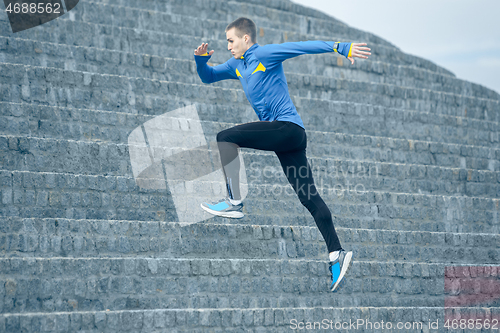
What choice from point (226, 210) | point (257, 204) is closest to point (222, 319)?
point (226, 210)

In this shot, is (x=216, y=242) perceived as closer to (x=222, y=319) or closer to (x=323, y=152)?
(x=222, y=319)

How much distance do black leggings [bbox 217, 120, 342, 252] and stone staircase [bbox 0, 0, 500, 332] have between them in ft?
2.98

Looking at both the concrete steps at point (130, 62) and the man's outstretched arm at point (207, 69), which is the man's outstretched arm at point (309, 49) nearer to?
the man's outstretched arm at point (207, 69)

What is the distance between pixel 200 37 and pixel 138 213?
15.2ft

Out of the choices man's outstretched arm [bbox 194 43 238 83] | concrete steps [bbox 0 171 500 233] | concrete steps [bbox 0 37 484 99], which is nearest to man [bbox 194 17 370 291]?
man's outstretched arm [bbox 194 43 238 83]

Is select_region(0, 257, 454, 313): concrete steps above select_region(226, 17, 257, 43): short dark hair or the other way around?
the other way around

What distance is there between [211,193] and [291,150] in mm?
1944

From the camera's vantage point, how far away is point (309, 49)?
4.41 meters

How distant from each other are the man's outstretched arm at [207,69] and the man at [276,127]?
0.17 meters

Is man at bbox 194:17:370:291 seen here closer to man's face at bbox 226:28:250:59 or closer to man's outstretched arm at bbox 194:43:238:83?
man's face at bbox 226:28:250:59

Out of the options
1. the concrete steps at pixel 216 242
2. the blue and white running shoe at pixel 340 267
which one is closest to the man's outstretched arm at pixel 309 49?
the blue and white running shoe at pixel 340 267

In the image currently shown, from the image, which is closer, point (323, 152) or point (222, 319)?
point (222, 319)

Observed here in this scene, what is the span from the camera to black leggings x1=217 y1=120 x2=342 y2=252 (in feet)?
14.9


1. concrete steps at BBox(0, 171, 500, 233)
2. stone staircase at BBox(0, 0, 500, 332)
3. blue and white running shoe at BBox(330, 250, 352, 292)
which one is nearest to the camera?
blue and white running shoe at BBox(330, 250, 352, 292)
